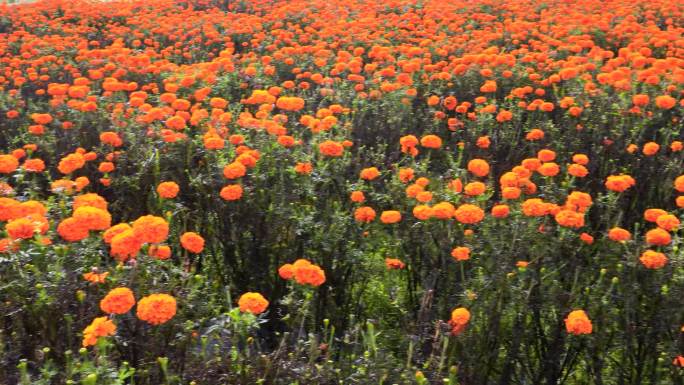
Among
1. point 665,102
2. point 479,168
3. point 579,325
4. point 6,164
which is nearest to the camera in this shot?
point 579,325

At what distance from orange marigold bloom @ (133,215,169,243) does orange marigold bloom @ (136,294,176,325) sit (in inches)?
11.7

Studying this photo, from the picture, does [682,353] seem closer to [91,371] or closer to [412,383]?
[412,383]

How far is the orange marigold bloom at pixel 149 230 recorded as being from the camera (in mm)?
2430

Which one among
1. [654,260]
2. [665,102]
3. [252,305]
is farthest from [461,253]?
[665,102]

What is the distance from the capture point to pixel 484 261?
120 inches

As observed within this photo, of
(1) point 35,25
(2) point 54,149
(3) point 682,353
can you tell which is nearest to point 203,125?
(2) point 54,149

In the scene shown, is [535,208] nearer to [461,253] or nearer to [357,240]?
[461,253]

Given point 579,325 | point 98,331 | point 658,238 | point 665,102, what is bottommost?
point 579,325

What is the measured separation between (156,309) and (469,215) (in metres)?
1.52

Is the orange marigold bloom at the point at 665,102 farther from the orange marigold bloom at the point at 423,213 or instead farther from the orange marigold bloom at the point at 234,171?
the orange marigold bloom at the point at 234,171

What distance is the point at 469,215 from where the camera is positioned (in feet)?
9.82

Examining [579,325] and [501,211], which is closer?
[579,325]

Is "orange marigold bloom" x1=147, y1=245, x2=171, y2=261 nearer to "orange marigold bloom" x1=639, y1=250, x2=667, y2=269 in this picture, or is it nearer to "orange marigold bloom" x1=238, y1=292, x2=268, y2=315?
"orange marigold bloom" x1=238, y1=292, x2=268, y2=315

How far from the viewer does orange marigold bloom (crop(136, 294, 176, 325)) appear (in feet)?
7.22
